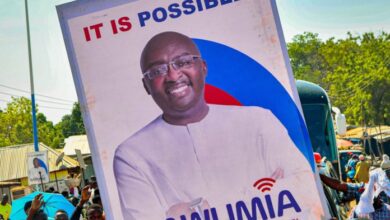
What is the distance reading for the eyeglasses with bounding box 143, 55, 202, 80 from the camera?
4.88 metres

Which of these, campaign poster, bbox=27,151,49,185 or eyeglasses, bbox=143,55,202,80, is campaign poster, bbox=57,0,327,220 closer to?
eyeglasses, bbox=143,55,202,80

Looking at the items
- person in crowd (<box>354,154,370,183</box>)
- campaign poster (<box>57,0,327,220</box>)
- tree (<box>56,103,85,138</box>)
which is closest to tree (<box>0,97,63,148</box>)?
tree (<box>56,103,85,138</box>)

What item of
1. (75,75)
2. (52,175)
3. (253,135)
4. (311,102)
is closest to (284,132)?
(253,135)

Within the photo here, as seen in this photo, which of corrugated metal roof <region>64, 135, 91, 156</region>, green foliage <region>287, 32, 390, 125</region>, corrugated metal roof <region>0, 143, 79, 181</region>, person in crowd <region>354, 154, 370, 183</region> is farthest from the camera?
green foliage <region>287, 32, 390, 125</region>

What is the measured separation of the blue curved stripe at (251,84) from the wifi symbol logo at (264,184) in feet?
0.82

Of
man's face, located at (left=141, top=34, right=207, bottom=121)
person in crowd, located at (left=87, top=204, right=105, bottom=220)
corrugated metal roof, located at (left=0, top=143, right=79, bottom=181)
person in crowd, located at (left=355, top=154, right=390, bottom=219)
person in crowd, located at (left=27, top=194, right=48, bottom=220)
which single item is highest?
corrugated metal roof, located at (left=0, top=143, right=79, bottom=181)

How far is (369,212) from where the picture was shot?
10.9 meters

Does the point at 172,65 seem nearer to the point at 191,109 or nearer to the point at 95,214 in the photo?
the point at 191,109

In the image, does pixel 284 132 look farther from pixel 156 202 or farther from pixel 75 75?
pixel 75 75

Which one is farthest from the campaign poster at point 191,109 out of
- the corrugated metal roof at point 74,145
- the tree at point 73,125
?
the tree at point 73,125

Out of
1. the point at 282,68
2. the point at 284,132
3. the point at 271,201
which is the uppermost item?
the point at 282,68

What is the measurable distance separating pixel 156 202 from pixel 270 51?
108cm

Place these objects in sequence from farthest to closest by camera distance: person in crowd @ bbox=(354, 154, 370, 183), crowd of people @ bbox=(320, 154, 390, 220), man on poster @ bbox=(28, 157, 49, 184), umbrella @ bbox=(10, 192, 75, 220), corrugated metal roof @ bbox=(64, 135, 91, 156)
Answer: corrugated metal roof @ bbox=(64, 135, 91, 156), man on poster @ bbox=(28, 157, 49, 184), person in crowd @ bbox=(354, 154, 370, 183), umbrella @ bbox=(10, 192, 75, 220), crowd of people @ bbox=(320, 154, 390, 220)

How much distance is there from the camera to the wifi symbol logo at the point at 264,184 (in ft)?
15.9
